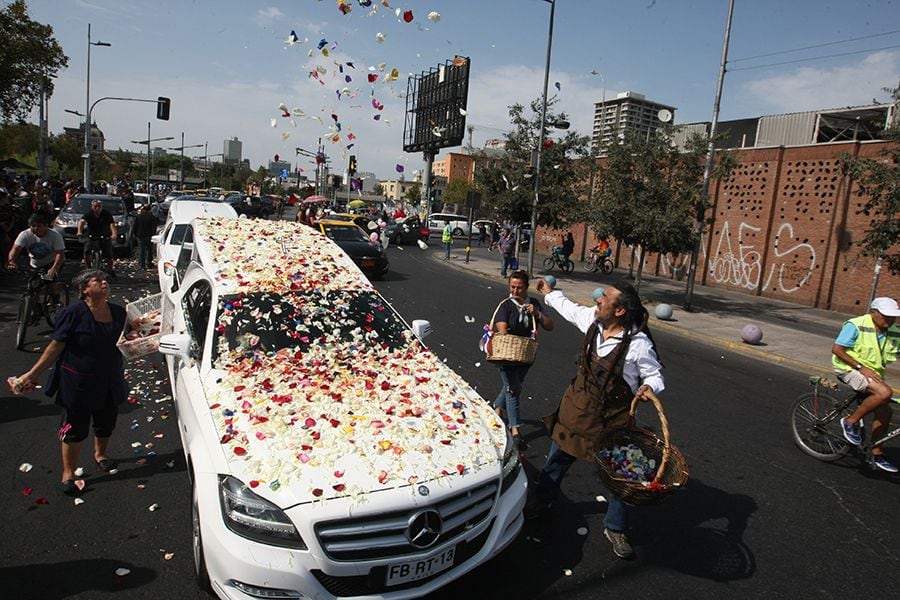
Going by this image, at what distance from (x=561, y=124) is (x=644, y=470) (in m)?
18.8

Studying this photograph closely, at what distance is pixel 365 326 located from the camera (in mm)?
4609

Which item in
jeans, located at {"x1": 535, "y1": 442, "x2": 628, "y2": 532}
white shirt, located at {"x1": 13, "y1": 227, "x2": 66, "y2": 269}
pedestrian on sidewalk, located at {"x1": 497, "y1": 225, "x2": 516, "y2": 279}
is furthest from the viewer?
pedestrian on sidewalk, located at {"x1": 497, "y1": 225, "x2": 516, "y2": 279}

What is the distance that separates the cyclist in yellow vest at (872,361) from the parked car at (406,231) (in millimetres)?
29189

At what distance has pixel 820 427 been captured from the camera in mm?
5840

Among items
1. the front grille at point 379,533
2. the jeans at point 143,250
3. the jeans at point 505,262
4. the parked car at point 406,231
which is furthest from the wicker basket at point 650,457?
the parked car at point 406,231

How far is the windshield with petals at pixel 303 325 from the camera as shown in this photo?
4071 mm

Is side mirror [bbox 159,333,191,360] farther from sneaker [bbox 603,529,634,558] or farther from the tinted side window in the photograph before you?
sneaker [bbox 603,529,634,558]

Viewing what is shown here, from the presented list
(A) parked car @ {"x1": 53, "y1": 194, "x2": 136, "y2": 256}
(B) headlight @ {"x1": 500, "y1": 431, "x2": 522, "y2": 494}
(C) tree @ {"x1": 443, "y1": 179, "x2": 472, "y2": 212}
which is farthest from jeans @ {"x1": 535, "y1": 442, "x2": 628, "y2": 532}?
(C) tree @ {"x1": 443, "y1": 179, "x2": 472, "y2": 212}

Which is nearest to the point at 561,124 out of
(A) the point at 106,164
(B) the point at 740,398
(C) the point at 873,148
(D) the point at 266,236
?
(C) the point at 873,148

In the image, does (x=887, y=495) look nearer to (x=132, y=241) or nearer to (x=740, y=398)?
(x=740, y=398)

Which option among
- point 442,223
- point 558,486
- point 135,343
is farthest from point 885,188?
point 442,223

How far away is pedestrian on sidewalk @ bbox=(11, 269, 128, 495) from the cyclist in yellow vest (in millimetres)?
6385

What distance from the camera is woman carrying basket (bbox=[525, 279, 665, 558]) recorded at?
11.7 ft

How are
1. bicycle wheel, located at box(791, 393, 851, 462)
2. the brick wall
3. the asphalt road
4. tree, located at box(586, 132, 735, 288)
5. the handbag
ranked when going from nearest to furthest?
the asphalt road, the handbag, bicycle wheel, located at box(791, 393, 851, 462), tree, located at box(586, 132, 735, 288), the brick wall
